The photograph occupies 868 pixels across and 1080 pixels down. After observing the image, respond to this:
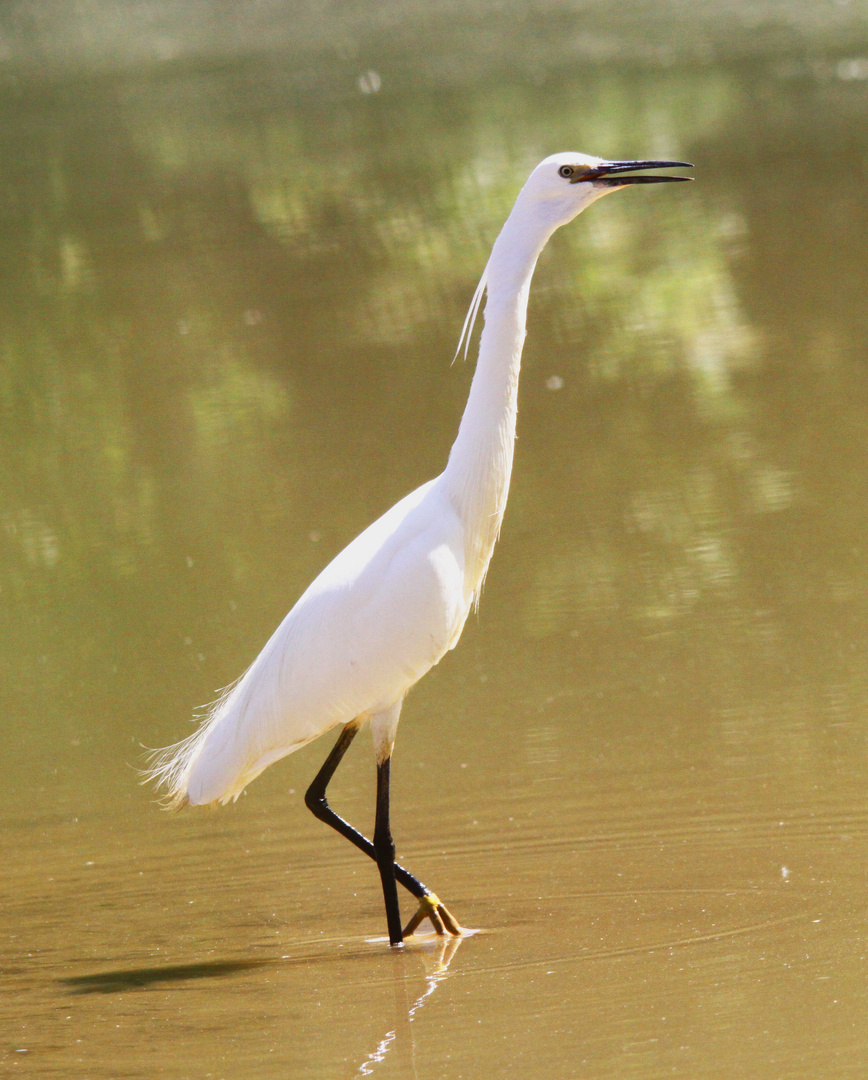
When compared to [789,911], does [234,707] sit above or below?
above

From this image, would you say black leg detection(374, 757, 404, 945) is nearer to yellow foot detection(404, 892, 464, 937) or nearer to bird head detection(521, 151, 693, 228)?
yellow foot detection(404, 892, 464, 937)

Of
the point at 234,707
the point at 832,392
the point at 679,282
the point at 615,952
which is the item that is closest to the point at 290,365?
the point at 679,282

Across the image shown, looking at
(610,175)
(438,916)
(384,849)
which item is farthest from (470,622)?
(610,175)

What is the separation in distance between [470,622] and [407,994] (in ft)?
7.32

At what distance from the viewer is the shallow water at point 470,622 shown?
3.44 meters

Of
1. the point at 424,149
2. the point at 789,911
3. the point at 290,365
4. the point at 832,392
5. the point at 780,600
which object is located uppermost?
the point at 424,149

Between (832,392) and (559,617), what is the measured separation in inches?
104

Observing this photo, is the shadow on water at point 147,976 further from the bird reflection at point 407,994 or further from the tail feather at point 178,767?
the tail feather at point 178,767

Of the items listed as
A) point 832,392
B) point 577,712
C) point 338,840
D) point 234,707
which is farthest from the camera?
point 832,392

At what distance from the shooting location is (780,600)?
18.0ft

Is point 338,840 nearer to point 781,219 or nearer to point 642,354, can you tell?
point 642,354

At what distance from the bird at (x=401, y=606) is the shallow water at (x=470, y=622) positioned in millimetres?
329

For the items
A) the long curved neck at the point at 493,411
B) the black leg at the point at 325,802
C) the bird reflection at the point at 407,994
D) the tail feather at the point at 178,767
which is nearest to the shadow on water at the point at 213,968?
the bird reflection at the point at 407,994

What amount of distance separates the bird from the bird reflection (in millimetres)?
38
